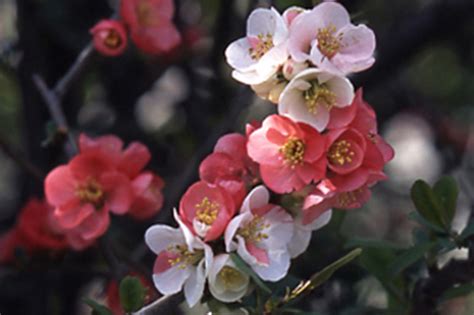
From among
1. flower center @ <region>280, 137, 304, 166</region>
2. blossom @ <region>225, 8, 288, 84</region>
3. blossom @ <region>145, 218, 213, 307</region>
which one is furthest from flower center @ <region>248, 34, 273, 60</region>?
blossom @ <region>145, 218, 213, 307</region>

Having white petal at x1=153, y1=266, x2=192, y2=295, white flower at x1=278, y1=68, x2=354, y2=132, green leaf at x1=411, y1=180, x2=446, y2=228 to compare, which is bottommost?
green leaf at x1=411, y1=180, x2=446, y2=228

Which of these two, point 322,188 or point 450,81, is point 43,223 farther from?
point 450,81

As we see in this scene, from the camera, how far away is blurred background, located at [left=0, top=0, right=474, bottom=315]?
5.67ft

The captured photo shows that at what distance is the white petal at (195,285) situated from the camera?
1.07 metres

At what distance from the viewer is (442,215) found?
1.23 metres

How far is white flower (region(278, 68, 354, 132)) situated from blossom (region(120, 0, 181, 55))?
54cm

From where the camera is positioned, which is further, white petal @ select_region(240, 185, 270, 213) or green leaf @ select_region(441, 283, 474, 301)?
green leaf @ select_region(441, 283, 474, 301)

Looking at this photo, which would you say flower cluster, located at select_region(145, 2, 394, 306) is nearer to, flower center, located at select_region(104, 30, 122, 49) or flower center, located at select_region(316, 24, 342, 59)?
flower center, located at select_region(316, 24, 342, 59)

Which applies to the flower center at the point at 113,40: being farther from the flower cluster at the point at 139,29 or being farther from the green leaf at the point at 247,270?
the green leaf at the point at 247,270

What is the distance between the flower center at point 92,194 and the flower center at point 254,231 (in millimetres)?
384

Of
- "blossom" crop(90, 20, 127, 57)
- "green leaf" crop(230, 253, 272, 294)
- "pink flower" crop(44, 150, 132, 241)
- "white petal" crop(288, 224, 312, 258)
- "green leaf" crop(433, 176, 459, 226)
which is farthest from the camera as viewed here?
"blossom" crop(90, 20, 127, 57)

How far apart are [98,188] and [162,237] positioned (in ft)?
1.10

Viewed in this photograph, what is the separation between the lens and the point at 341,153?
1.09m

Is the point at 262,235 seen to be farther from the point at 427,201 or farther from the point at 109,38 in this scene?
the point at 109,38
